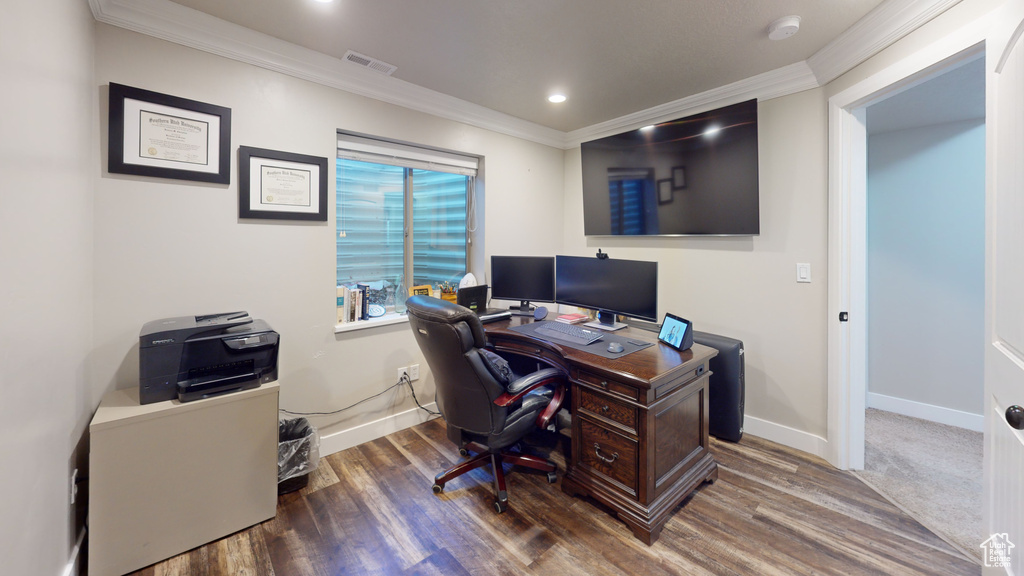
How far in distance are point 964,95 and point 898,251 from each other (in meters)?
1.18

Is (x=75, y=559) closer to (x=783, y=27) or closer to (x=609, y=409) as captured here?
(x=609, y=409)

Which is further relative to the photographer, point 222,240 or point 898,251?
point 898,251

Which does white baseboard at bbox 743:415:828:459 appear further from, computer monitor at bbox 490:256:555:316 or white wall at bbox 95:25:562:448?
white wall at bbox 95:25:562:448

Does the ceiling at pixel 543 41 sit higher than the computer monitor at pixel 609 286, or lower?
higher

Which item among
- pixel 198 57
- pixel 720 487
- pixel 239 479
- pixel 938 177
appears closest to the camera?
pixel 239 479

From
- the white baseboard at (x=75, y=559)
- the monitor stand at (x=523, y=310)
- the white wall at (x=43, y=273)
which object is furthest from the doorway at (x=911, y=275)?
the white baseboard at (x=75, y=559)

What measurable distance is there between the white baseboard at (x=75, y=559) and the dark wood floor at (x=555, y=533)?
208mm

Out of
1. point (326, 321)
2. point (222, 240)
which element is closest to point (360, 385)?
point (326, 321)

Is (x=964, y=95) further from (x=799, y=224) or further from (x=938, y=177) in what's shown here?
(x=799, y=224)

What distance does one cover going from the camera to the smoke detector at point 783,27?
1.91 m

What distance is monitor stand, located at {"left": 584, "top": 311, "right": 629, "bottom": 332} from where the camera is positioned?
8.32ft

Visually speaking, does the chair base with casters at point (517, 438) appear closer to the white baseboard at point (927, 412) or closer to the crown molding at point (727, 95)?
the crown molding at point (727, 95)

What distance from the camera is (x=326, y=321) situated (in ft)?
8.06

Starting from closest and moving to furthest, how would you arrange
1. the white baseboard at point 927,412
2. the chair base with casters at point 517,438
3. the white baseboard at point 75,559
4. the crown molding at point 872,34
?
the white baseboard at point 75,559 → the crown molding at point 872,34 → the chair base with casters at point 517,438 → the white baseboard at point 927,412
